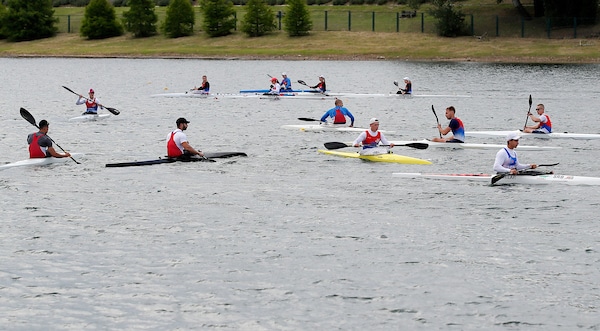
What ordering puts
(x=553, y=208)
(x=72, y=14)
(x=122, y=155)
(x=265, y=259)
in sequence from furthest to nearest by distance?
(x=72, y=14), (x=122, y=155), (x=553, y=208), (x=265, y=259)

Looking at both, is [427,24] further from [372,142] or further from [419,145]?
[372,142]

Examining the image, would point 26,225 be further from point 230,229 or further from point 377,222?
point 377,222

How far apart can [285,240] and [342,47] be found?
82084mm

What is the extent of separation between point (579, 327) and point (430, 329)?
2905mm

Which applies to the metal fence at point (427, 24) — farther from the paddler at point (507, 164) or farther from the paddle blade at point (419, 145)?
the paddler at point (507, 164)

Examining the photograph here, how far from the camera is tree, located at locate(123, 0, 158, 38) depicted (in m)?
121

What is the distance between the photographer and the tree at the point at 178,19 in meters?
118

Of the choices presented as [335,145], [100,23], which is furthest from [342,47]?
[335,145]

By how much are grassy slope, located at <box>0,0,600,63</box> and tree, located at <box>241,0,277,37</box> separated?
1361 mm

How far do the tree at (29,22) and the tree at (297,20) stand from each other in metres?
35.3

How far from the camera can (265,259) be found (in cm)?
2295

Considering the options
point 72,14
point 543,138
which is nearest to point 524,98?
point 543,138

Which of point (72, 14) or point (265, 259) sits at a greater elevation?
point (72, 14)

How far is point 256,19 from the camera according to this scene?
114 meters
